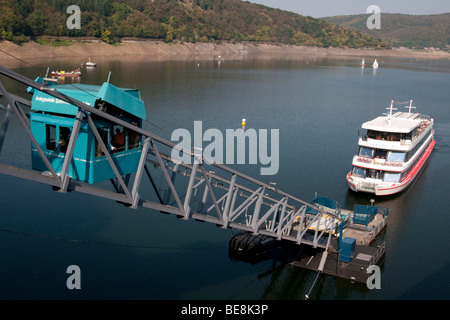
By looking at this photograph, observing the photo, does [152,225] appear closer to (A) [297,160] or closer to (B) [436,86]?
(A) [297,160]

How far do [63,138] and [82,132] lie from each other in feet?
3.37

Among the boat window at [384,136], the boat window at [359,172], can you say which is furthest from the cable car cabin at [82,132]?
the boat window at [384,136]

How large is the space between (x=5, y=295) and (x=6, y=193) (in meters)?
14.8

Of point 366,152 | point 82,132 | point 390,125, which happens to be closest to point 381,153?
point 366,152

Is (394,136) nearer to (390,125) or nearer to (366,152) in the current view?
(390,125)

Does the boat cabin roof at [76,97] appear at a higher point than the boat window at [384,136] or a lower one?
higher

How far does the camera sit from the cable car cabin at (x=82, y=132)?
17.5 m

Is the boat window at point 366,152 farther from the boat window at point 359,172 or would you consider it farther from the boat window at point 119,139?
the boat window at point 119,139

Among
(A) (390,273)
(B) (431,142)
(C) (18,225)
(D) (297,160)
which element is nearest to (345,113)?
(B) (431,142)

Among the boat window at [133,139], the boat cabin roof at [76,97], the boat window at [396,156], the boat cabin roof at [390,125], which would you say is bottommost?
the boat window at [396,156]

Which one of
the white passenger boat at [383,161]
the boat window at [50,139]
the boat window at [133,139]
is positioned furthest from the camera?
the white passenger boat at [383,161]

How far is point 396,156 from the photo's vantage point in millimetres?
48656

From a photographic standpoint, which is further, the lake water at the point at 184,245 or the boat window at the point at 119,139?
the lake water at the point at 184,245

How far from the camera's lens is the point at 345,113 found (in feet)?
298
